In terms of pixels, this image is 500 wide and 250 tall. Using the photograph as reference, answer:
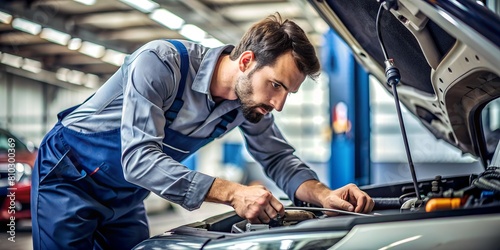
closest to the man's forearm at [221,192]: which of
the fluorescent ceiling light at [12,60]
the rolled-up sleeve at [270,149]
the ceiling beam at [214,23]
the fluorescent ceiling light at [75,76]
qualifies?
the rolled-up sleeve at [270,149]

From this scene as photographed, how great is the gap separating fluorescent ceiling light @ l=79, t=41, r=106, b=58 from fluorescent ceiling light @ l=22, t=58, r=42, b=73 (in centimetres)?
72

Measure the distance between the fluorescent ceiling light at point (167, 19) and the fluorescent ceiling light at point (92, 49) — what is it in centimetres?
121

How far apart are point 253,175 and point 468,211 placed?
10.6 m

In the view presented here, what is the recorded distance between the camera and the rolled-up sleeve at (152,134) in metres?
1.42

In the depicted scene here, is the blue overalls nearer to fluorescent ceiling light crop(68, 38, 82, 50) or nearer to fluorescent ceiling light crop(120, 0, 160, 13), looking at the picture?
fluorescent ceiling light crop(120, 0, 160, 13)

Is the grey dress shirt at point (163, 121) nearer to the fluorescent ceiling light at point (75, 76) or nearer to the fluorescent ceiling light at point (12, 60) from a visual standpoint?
the fluorescent ceiling light at point (12, 60)

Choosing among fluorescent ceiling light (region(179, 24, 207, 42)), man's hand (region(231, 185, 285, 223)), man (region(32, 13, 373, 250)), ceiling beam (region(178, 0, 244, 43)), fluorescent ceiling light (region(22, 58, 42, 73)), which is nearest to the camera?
man's hand (region(231, 185, 285, 223))

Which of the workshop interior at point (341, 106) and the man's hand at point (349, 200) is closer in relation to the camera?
the workshop interior at point (341, 106)

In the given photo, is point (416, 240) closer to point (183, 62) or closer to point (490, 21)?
point (490, 21)

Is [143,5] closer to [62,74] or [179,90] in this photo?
[62,74]

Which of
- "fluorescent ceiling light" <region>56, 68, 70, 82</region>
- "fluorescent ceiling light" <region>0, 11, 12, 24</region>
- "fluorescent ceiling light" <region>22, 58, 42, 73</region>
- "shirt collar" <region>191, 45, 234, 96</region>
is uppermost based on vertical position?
"shirt collar" <region>191, 45, 234, 96</region>

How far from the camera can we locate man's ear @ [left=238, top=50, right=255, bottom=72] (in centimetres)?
167

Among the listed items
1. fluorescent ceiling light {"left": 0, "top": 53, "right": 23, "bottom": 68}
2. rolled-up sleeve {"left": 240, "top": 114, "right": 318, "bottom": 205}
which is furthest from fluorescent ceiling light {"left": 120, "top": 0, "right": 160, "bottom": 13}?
rolled-up sleeve {"left": 240, "top": 114, "right": 318, "bottom": 205}

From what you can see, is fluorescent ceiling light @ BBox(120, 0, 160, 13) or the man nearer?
the man
